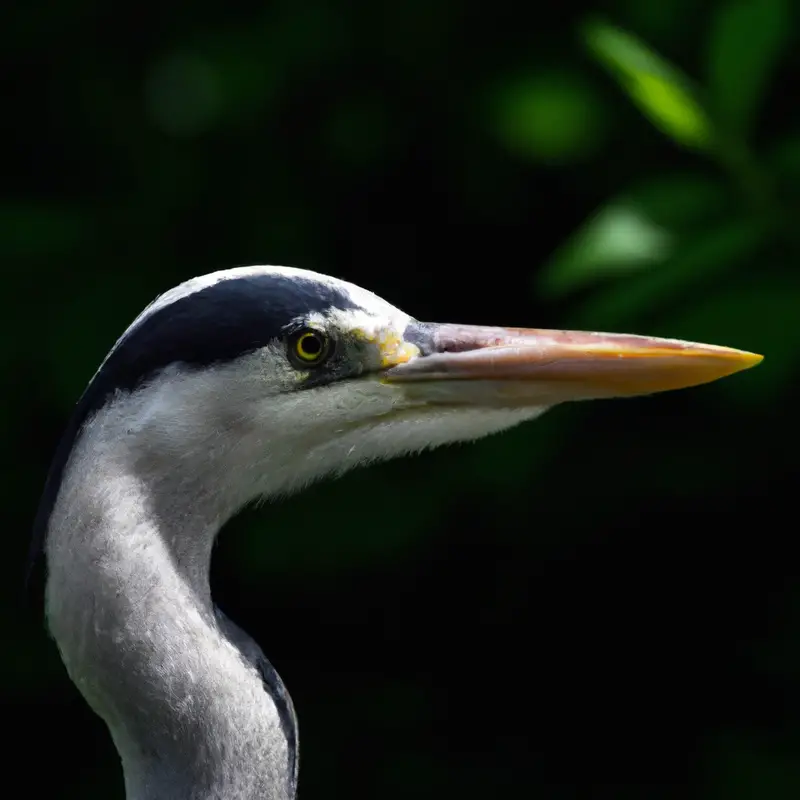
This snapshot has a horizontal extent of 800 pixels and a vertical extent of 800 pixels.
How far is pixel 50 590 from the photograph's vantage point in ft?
5.04

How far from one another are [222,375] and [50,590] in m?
0.34

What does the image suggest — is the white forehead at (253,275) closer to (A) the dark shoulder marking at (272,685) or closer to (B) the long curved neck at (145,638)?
(B) the long curved neck at (145,638)

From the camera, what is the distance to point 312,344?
64.1 inches

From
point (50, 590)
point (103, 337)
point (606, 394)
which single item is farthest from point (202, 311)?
point (103, 337)

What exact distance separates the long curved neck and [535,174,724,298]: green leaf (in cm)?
97

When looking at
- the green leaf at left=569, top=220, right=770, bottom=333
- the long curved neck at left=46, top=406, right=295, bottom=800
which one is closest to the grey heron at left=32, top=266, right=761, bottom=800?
the long curved neck at left=46, top=406, right=295, bottom=800

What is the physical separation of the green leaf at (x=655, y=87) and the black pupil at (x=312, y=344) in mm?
841

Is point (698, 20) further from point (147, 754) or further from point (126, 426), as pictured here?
point (147, 754)

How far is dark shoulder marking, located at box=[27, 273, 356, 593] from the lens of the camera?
155 centimetres

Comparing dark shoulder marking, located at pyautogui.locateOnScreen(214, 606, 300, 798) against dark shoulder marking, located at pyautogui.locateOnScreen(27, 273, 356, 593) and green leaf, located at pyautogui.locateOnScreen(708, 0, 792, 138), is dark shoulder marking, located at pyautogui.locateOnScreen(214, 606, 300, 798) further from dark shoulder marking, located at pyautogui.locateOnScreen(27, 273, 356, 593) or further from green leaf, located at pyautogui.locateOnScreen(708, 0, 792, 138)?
green leaf, located at pyautogui.locateOnScreen(708, 0, 792, 138)

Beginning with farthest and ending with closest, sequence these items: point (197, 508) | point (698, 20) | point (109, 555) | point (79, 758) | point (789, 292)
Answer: point (79, 758), point (698, 20), point (789, 292), point (197, 508), point (109, 555)

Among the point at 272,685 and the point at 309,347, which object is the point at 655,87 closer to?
the point at 309,347

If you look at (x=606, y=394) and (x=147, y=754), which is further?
(x=606, y=394)

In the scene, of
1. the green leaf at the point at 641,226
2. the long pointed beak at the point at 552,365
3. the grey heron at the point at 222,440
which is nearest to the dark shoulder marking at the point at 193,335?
the grey heron at the point at 222,440
